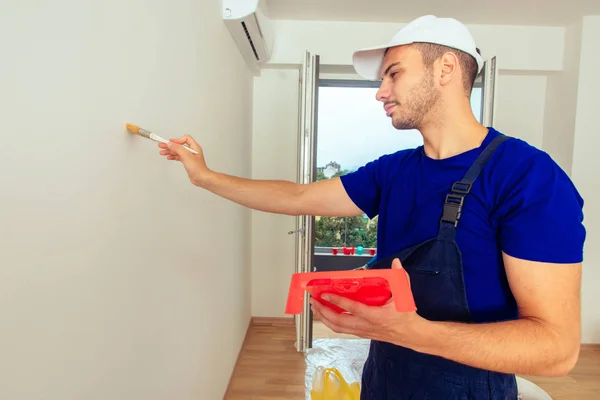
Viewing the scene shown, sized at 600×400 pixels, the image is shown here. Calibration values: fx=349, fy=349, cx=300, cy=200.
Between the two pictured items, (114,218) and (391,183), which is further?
(391,183)

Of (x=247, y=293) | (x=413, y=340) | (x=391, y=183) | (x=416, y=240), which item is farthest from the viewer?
(x=247, y=293)

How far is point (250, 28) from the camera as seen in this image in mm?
2041

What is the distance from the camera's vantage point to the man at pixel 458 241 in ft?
2.10

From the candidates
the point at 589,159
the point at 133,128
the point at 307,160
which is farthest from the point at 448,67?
the point at 589,159

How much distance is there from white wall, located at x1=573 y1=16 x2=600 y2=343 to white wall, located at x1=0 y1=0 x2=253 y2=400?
9.07 ft

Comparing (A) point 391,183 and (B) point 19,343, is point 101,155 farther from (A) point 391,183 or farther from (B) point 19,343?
(A) point 391,183

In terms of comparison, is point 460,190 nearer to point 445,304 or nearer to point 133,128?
point 445,304

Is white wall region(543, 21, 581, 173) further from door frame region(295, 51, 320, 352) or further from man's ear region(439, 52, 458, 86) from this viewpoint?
man's ear region(439, 52, 458, 86)

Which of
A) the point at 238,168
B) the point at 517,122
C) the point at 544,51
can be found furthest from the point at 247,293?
the point at 544,51

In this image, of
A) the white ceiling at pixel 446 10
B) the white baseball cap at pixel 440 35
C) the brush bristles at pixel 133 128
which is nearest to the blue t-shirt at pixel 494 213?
the white baseball cap at pixel 440 35

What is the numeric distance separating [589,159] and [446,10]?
5.12ft

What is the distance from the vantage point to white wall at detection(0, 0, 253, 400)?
528 millimetres

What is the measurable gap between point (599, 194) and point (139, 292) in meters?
3.24

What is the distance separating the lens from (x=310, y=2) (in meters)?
2.44
